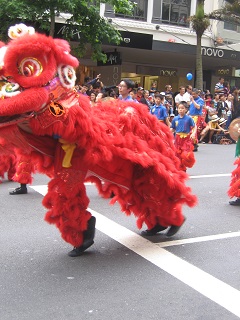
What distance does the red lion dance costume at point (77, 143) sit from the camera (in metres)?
3.71

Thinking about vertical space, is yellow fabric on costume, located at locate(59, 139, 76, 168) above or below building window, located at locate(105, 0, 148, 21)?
below

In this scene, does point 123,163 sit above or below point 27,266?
above

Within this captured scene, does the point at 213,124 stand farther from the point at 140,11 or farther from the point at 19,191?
the point at 19,191

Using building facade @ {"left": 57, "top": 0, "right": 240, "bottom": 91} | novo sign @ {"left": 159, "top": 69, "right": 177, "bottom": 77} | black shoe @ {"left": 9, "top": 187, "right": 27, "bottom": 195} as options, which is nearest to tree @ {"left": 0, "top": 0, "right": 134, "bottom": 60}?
building facade @ {"left": 57, "top": 0, "right": 240, "bottom": 91}

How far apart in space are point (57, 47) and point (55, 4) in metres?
8.85

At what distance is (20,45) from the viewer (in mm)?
3662

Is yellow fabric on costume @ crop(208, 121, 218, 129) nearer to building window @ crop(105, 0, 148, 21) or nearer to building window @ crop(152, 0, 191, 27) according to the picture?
building window @ crop(105, 0, 148, 21)

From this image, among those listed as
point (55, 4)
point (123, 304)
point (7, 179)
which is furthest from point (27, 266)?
point (55, 4)

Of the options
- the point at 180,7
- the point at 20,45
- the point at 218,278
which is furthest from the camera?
the point at 180,7

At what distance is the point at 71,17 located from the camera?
1316 centimetres

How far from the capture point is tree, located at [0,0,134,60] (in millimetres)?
11883

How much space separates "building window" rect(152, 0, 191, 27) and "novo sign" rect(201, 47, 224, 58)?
1616 millimetres

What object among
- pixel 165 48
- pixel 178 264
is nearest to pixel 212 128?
pixel 165 48

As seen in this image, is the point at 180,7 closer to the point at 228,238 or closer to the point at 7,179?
the point at 7,179
